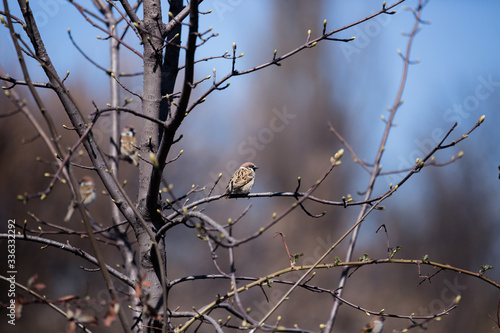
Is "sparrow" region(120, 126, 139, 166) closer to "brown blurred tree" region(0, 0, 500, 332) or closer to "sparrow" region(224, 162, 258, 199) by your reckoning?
"sparrow" region(224, 162, 258, 199)

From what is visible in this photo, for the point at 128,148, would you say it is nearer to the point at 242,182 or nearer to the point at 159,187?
the point at 242,182

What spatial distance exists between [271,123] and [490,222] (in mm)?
5585

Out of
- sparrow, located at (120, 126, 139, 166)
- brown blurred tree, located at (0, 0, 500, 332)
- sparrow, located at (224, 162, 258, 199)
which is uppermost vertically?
sparrow, located at (120, 126, 139, 166)

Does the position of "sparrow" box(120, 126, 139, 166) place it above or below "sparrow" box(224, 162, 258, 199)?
above

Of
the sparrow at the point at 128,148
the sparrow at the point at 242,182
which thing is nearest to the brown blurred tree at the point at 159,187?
the sparrow at the point at 242,182

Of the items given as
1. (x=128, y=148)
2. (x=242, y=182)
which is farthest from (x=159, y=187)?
(x=128, y=148)

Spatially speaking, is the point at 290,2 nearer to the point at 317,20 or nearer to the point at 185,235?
the point at 317,20

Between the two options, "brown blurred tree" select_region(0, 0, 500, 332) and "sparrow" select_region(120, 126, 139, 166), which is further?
"sparrow" select_region(120, 126, 139, 166)

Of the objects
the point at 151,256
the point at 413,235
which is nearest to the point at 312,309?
the point at 413,235

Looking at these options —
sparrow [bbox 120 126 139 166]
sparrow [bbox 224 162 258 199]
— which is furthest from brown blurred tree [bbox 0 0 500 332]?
sparrow [bbox 120 126 139 166]

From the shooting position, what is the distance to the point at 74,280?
712cm

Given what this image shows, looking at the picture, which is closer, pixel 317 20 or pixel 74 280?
pixel 74 280

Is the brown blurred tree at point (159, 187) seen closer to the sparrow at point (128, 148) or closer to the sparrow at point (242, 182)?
the sparrow at point (242, 182)

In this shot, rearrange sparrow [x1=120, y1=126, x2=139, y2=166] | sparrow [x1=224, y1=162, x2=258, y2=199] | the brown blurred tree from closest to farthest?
the brown blurred tree < sparrow [x1=224, y1=162, x2=258, y2=199] < sparrow [x1=120, y1=126, x2=139, y2=166]
